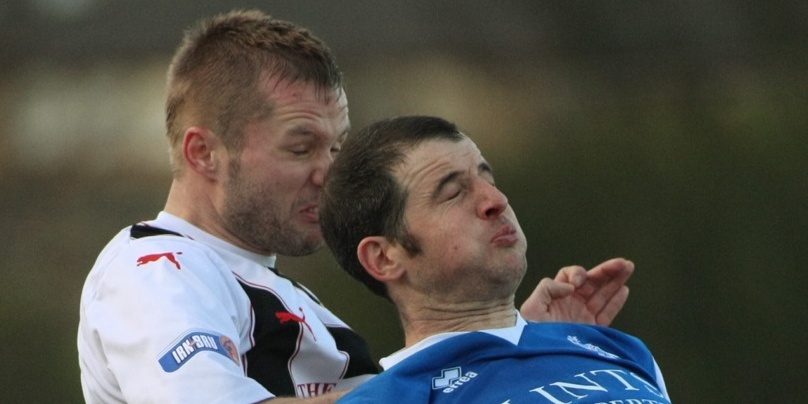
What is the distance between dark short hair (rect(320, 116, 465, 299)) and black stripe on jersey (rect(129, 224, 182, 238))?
1.00 feet

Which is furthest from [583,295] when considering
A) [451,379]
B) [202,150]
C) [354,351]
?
[202,150]

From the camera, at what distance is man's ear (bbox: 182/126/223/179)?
2176mm

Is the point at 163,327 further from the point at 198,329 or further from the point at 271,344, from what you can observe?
the point at 271,344

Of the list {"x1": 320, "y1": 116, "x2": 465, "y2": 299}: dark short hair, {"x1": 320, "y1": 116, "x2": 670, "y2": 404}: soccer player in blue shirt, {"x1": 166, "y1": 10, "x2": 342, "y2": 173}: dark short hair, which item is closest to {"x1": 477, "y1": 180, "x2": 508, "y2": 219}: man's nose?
{"x1": 320, "y1": 116, "x2": 670, "y2": 404}: soccer player in blue shirt

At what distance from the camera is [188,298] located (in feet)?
6.05

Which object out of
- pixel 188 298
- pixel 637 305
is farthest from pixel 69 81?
pixel 188 298

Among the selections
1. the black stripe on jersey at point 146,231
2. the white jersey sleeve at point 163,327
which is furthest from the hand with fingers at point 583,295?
the black stripe on jersey at point 146,231

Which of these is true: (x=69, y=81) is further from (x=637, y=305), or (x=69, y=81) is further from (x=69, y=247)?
(x=637, y=305)

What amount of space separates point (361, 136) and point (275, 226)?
0.35 meters

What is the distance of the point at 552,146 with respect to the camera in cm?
→ 460

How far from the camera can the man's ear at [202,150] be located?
2.18 metres

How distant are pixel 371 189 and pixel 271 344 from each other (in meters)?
0.34

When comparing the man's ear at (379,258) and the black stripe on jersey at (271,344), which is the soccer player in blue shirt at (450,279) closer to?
the man's ear at (379,258)

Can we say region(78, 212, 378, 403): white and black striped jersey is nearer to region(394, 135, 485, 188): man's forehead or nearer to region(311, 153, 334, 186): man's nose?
region(311, 153, 334, 186): man's nose
